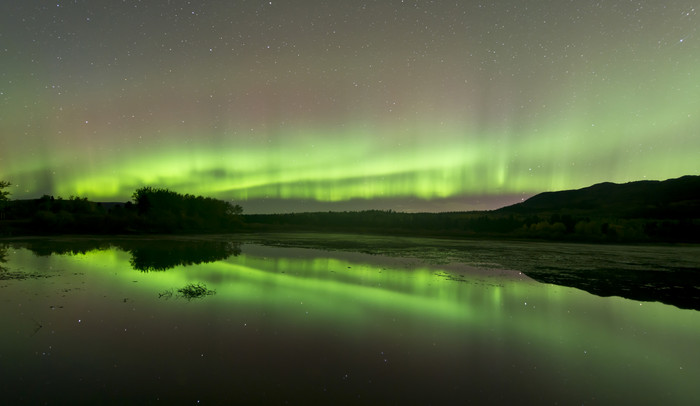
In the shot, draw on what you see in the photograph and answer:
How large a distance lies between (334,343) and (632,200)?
178m

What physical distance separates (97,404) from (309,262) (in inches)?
596

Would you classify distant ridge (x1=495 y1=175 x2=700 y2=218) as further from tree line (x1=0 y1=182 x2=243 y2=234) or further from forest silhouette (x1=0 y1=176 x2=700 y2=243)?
tree line (x1=0 y1=182 x2=243 y2=234)

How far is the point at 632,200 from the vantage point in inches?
5561

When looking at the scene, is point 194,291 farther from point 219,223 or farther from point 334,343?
point 219,223

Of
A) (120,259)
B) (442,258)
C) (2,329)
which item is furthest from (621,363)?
(120,259)

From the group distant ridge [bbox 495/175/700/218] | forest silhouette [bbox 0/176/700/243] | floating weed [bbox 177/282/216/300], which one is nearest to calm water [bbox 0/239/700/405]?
floating weed [bbox 177/282/216/300]

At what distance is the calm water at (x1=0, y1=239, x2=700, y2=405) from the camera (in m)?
5.55

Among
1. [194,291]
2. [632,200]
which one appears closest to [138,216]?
[194,291]

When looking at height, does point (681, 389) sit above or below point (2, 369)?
below

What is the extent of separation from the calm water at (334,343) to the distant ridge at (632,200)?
118 m

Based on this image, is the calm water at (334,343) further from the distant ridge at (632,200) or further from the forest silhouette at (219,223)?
the distant ridge at (632,200)

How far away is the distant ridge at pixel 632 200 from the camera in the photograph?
104787 millimetres

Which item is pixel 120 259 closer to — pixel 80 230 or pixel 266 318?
pixel 266 318

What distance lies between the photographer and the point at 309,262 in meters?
20.1
